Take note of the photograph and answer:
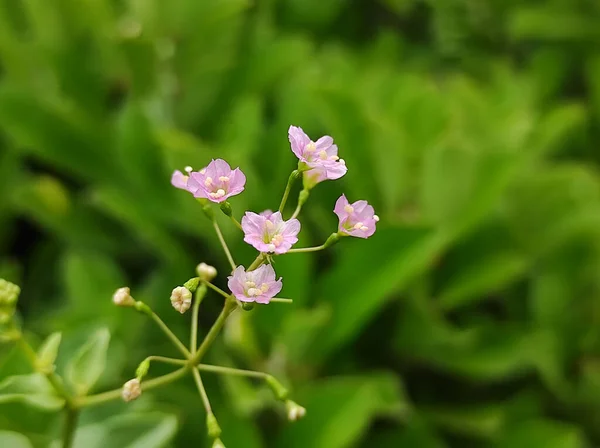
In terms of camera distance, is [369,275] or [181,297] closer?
[181,297]

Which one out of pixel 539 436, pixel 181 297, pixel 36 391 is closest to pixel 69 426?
pixel 36 391

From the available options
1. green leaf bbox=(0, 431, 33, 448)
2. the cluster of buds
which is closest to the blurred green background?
green leaf bbox=(0, 431, 33, 448)

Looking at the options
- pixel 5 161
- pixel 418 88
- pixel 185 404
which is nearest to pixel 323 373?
pixel 185 404

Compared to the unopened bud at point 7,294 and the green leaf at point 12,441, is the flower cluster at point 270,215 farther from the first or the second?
the green leaf at point 12,441

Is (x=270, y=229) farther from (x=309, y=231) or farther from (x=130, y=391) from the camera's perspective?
(x=309, y=231)

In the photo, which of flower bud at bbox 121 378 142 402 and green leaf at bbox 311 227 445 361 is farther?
green leaf at bbox 311 227 445 361

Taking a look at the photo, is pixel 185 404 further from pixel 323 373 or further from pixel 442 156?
pixel 442 156

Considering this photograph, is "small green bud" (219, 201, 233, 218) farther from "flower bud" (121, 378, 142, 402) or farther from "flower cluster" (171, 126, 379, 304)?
"flower bud" (121, 378, 142, 402)

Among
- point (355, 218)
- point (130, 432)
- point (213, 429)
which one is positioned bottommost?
point (130, 432)
